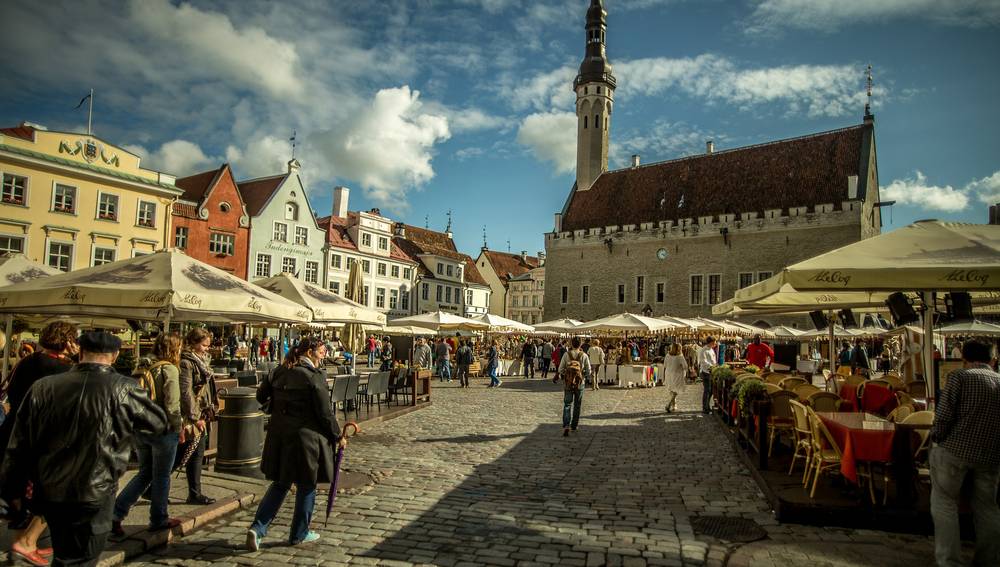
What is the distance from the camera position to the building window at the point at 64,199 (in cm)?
2928

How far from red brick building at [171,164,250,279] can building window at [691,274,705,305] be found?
97.5 feet

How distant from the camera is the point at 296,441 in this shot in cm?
510

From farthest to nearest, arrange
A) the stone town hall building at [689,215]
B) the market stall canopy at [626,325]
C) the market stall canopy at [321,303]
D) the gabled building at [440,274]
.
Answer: the gabled building at [440,274]
the stone town hall building at [689,215]
the market stall canopy at [626,325]
the market stall canopy at [321,303]

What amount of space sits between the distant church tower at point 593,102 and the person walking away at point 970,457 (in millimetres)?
48946

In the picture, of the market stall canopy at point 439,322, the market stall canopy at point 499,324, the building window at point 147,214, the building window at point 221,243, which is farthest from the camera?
the building window at point 221,243

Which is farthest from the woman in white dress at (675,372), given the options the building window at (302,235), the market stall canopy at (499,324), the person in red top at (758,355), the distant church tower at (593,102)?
the distant church tower at (593,102)

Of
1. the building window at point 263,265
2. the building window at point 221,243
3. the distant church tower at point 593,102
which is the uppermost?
the distant church tower at point 593,102

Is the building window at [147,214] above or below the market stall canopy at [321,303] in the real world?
above

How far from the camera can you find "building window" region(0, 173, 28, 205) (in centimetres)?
2775

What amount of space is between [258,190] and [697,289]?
101ft

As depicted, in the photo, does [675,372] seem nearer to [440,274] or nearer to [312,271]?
[312,271]

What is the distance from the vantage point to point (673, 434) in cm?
1203

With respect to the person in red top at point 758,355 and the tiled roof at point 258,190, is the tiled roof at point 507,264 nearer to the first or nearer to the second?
the tiled roof at point 258,190

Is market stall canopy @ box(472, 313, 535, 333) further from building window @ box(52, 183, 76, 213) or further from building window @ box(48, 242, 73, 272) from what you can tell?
building window @ box(52, 183, 76, 213)
